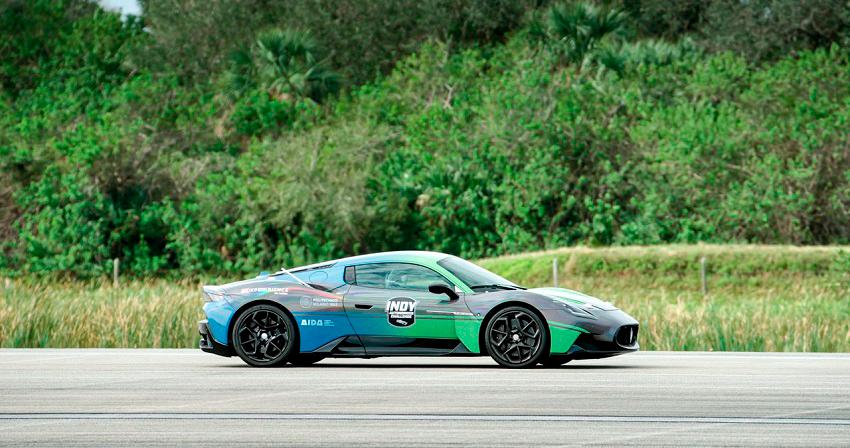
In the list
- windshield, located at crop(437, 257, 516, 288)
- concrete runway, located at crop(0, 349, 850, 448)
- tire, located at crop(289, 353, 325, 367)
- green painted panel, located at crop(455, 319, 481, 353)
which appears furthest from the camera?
tire, located at crop(289, 353, 325, 367)

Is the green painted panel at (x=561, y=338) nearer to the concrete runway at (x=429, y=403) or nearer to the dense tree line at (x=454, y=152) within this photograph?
the concrete runway at (x=429, y=403)

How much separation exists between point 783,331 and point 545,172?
2509 cm

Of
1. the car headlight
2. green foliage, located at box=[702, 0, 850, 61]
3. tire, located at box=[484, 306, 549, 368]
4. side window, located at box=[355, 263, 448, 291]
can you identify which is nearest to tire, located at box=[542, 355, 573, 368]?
tire, located at box=[484, 306, 549, 368]

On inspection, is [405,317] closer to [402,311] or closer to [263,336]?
[402,311]

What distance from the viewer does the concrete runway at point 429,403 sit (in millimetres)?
9273

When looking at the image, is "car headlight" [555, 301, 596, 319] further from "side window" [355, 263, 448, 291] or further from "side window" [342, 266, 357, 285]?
"side window" [342, 266, 357, 285]

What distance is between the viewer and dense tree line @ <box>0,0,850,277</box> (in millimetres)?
43500

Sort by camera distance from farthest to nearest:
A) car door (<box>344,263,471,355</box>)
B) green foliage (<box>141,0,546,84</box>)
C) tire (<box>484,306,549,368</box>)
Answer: green foliage (<box>141,0,546,84</box>), car door (<box>344,263,471,355</box>), tire (<box>484,306,549,368</box>)

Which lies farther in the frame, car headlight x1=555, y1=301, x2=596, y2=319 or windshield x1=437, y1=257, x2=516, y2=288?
windshield x1=437, y1=257, x2=516, y2=288

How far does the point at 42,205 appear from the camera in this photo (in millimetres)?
46000

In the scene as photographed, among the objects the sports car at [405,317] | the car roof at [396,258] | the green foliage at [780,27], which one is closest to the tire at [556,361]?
the sports car at [405,317]

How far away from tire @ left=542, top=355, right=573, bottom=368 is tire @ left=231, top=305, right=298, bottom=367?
2.64 meters

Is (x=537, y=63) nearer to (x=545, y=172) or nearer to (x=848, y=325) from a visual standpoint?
(x=545, y=172)

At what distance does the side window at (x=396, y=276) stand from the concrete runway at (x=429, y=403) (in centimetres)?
88
